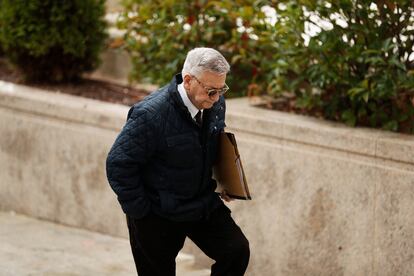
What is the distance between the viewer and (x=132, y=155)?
4711 millimetres

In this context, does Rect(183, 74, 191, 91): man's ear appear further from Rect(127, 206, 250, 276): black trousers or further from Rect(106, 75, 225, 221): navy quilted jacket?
Rect(127, 206, 250, 276): black trousers

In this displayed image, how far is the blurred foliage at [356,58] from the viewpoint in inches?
242

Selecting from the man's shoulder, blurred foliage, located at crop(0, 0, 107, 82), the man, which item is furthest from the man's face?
blurred foliage, located at crop(0, 0, 107, 82)

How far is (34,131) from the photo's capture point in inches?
299

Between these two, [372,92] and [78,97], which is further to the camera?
[78,97]

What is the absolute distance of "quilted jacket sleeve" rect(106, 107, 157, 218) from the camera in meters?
4.71

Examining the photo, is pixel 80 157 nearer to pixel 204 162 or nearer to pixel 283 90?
pixel 283 90

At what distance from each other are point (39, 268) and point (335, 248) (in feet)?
6.41

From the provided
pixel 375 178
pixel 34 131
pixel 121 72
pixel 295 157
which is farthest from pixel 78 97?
pixel 375 178

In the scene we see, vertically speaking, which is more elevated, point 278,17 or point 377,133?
point 278,17

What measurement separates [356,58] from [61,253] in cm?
243

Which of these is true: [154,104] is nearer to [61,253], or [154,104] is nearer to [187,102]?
[187,102]

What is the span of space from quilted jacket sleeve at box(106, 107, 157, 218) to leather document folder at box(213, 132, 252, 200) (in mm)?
401

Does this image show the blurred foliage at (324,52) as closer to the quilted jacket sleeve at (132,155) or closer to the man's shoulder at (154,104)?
the man's shoulder at (154,104)
